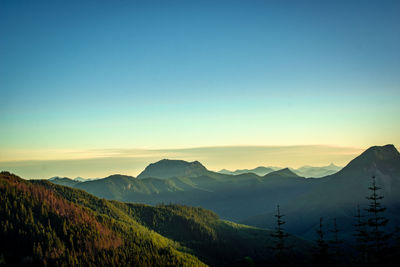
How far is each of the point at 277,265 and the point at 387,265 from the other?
23004 mm

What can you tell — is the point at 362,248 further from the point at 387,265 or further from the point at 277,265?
the point at 277,265

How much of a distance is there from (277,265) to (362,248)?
22.8 metres

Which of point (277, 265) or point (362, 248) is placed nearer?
point (277, 265)

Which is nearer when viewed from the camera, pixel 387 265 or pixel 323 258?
pixel 387 265

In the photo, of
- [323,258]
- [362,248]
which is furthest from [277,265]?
A: [362,248]

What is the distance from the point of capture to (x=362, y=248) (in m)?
76.1

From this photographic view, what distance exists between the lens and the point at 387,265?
6688cm

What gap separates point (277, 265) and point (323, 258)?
11.6m

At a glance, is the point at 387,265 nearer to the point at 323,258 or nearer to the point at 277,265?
the point at 323,258

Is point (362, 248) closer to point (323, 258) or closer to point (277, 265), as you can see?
point (323, 258)

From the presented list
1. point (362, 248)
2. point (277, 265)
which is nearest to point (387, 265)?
point (362, 248)

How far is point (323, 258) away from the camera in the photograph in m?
73.0

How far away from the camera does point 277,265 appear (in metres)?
70.6
